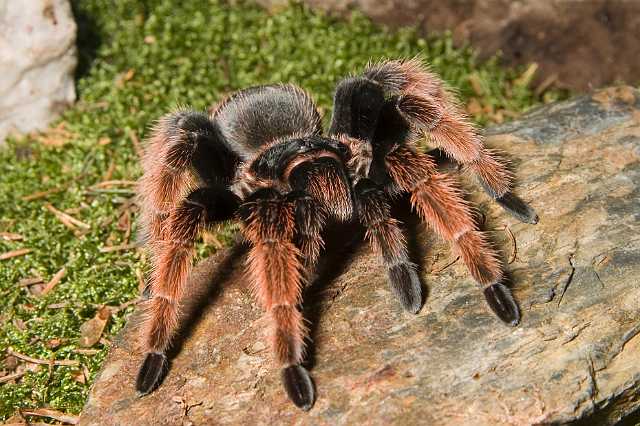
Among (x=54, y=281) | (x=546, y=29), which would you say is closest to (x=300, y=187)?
(x=54, y=281)

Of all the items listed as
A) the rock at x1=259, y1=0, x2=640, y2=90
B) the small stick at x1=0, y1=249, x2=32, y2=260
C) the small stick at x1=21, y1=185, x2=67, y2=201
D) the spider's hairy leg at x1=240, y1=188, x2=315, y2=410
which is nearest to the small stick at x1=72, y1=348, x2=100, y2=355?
the small stick at x1=0, y1=249, x2=32, y2=260

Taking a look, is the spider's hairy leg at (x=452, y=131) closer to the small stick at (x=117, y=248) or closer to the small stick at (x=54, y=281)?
the small stick at (x=117, y=248)

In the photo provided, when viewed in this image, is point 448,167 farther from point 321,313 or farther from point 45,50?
point 45,50

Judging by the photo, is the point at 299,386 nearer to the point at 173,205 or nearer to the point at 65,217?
the point at 173,205

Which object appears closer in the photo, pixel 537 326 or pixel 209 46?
pixel 537 326

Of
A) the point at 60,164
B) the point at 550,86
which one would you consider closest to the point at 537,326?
the point at 550,86

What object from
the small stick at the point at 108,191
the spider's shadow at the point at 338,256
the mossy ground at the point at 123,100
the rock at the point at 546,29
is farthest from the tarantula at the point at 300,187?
the rock at the point at 546,29

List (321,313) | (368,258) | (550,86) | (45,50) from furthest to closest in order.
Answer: (550,86)
(45,50)
(368,258)
(321,313)

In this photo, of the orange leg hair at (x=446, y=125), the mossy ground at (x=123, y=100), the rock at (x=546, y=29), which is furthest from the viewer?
the rock at (x=546, y=29)
